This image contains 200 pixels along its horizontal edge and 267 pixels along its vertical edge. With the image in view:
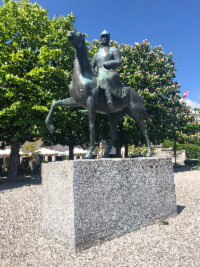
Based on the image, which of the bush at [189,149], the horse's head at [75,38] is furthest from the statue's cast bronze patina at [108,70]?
the bush at [189,149]

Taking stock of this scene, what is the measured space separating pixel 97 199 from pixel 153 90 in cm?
1635

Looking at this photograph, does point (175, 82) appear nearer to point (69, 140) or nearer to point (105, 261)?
point (69, 140)

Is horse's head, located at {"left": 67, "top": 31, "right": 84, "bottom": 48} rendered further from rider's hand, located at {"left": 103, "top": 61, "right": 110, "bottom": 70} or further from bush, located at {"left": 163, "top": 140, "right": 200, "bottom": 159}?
bush, located at {"left": 163, "top": 140, "right": 200, "bottom": 159}

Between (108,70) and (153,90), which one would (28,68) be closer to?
(153,90)

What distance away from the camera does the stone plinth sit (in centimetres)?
437

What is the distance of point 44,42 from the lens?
1611cm

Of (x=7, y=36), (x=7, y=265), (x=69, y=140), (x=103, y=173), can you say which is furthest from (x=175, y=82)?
(x=7, y=265)

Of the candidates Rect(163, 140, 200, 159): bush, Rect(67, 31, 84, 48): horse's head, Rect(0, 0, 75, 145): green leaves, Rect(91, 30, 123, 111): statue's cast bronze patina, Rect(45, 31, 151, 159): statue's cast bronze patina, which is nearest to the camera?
Rect(67, 31, 84, 48): horse's head

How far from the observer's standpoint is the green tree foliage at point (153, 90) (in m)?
18.8

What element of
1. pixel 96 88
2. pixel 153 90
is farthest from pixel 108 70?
pixel 153 90

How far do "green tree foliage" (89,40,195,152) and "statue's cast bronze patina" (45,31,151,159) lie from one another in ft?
39.6

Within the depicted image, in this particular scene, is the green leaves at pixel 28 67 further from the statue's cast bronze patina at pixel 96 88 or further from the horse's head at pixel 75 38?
the horse's head at pixel 75 38

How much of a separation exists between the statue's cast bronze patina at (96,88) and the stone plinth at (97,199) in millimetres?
767

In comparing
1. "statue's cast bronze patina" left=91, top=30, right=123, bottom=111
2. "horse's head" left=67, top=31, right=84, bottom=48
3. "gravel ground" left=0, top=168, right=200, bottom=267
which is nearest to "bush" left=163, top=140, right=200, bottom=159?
"gravel ground" left=0, top=168, right=200, bottom=267
